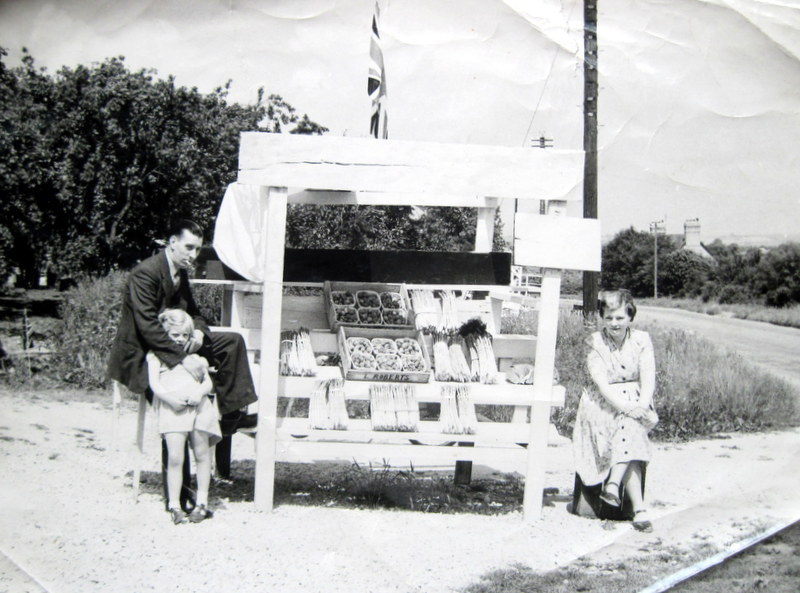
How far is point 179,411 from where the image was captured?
4.05 m

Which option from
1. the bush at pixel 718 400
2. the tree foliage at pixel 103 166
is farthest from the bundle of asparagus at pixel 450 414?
the tree foliage at pixel 103 166

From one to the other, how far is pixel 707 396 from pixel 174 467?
5.75 m

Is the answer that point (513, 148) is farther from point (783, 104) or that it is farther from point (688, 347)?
point (688, 347)

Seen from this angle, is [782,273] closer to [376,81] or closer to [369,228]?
[376,81]

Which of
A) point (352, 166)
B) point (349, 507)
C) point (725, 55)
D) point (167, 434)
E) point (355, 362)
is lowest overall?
point (349, 507)

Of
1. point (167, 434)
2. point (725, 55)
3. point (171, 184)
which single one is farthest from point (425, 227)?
point (167, 434)

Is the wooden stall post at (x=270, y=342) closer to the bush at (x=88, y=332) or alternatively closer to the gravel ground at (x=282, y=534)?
the gravel ground at (x=282, y=534)

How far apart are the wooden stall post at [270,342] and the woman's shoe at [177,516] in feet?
1.51

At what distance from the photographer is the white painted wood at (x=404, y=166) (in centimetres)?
406

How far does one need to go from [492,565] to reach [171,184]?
14.5 m

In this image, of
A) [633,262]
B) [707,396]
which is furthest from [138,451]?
[633,262]

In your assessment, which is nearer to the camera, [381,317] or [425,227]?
[381,317]

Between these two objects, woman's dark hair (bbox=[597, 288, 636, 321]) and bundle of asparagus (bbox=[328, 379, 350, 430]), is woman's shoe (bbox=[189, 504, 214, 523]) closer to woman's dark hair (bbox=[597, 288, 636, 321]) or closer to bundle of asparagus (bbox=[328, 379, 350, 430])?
bundle of asparagus (bbox=[328, 379, 350, 430])

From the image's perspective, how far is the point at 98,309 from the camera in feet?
30.3
